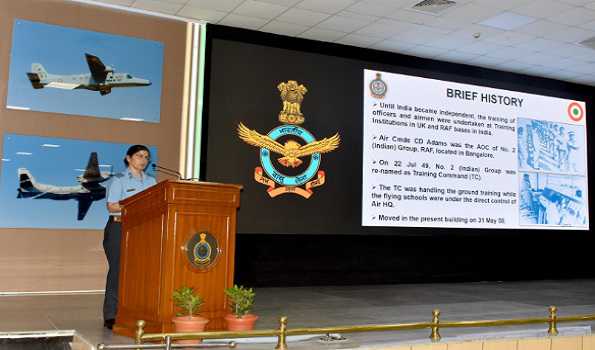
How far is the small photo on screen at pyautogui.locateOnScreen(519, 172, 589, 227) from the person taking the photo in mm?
7766

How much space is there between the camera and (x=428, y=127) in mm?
7191

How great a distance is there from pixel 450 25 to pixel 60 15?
4219 millimetres

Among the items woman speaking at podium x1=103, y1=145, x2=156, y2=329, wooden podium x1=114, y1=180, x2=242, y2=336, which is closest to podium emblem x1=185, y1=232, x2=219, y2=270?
wooden podium x1=114, y1=180, x2=242, y2=336

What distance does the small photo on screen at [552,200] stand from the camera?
25.5 feet

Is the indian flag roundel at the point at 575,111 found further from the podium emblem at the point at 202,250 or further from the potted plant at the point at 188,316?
the potted plant at the point at 188,316

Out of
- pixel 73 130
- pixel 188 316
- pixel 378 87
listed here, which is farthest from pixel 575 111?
pixel 188 316

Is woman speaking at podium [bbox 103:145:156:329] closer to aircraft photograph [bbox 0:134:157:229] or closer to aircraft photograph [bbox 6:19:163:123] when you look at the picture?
aircraft photograph [bbox 0:134:157:229]

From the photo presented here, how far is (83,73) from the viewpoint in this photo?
18.9ft

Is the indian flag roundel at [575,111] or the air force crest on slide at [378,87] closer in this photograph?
the air force crest on slide at [378,87]

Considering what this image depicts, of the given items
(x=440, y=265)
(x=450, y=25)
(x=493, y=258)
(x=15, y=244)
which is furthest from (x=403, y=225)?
(x=15, y=244)

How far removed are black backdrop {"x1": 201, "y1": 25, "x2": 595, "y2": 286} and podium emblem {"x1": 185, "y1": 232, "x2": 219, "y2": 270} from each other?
2.97m

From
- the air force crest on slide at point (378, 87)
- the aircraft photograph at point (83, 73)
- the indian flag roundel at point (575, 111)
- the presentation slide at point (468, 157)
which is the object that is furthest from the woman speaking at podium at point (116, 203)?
the indian flag roundel at point (575, 111)

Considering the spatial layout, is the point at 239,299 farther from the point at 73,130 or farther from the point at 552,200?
the point at 552,200

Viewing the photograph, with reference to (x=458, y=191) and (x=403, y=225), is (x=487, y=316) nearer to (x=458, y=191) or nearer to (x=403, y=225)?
(x=403, y=225)
